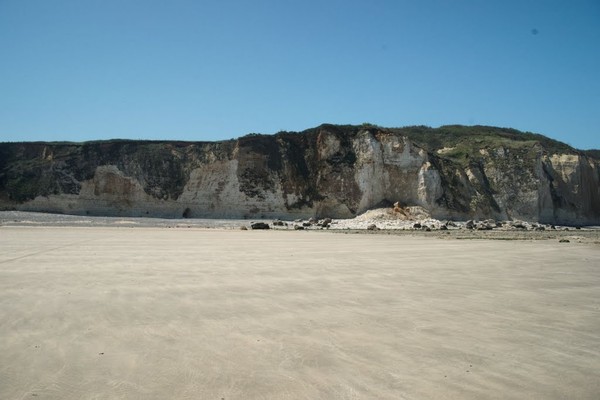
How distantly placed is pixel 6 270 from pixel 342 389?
22.3 ft

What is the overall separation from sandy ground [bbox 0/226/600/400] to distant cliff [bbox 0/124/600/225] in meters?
34.4

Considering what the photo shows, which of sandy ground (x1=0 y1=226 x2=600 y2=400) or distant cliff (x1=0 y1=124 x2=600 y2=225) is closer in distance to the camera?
sandy ground (x1=0 y1=226 x2=600 y2=400)

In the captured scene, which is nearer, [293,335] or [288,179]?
[293,335]

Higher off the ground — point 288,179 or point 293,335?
point 288,179

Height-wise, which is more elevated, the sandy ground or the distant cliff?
the distant cliff

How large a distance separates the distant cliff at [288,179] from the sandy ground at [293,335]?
3442 cm

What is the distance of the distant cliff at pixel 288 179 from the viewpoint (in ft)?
134

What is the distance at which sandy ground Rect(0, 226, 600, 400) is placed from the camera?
8.84ft

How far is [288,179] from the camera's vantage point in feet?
141

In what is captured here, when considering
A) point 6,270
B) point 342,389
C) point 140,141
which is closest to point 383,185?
point 140,141

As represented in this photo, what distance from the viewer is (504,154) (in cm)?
4528

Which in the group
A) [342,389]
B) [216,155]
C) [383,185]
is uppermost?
[216,155]

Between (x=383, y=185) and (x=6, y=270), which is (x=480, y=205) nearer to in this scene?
(x=383, y=185)

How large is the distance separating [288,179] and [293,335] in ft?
129
